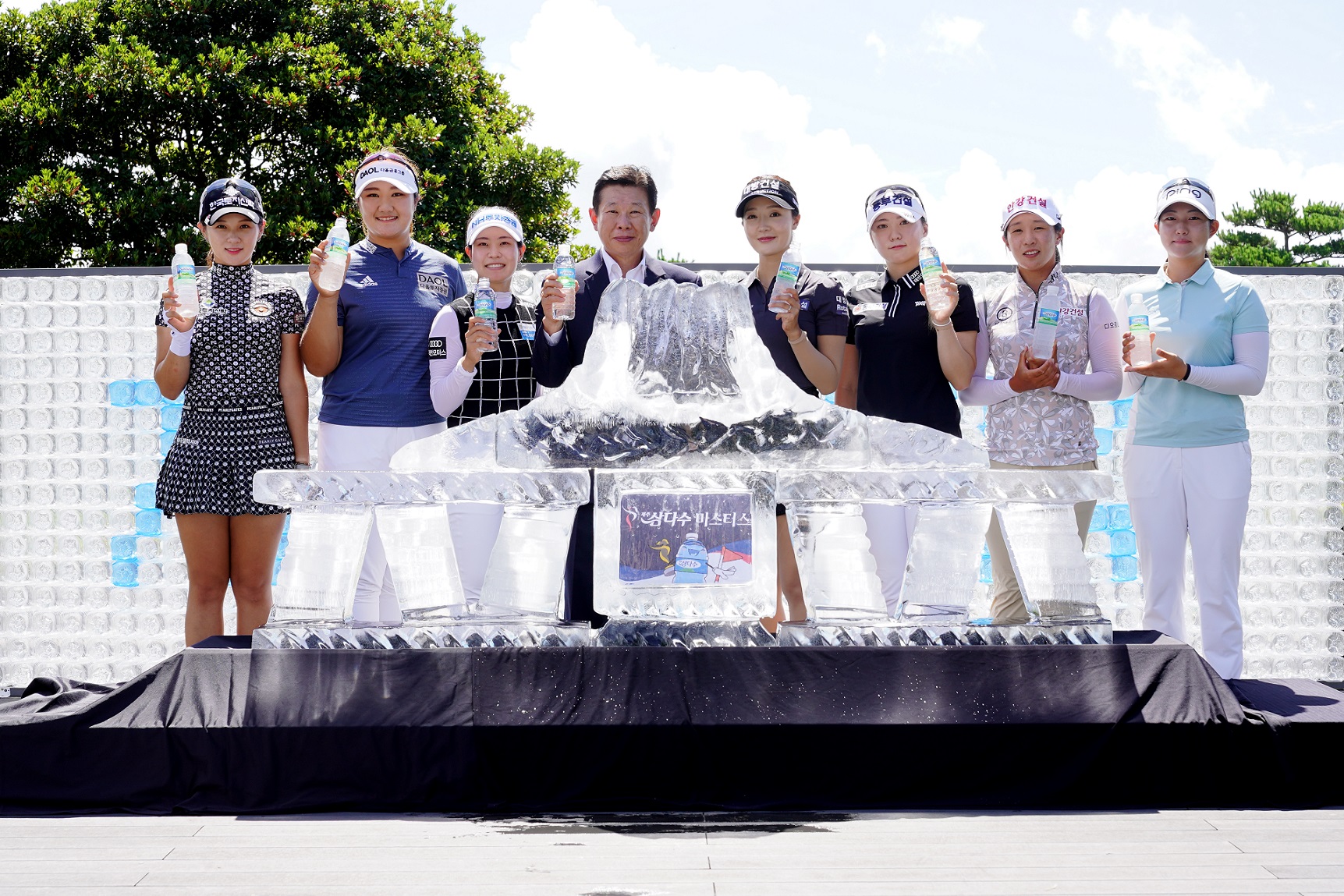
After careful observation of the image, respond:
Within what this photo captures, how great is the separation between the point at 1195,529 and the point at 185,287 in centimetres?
315

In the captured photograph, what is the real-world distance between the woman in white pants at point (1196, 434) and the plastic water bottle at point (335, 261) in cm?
239

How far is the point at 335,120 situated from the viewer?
39.5 feet

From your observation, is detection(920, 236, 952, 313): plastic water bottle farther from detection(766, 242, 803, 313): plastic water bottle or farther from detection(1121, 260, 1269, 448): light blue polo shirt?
detection(1121, 260, 1269, 448): light blue polo shirt

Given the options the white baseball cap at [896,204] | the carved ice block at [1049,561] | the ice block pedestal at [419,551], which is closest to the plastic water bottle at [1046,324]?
the white baseball cap at [896,204]

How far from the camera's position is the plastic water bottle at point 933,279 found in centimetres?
333

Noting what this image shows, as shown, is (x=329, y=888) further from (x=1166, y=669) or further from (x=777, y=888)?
(x=1166, y=669)

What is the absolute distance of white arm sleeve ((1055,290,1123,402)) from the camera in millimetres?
3592

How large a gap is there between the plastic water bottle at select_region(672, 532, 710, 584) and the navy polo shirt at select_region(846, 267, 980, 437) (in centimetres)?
105

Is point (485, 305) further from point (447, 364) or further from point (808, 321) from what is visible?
point (808, 321)

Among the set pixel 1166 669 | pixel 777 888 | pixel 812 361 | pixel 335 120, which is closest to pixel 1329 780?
pixel 1166 669

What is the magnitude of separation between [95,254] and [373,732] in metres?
10.1

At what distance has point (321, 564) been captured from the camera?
9.81 ft

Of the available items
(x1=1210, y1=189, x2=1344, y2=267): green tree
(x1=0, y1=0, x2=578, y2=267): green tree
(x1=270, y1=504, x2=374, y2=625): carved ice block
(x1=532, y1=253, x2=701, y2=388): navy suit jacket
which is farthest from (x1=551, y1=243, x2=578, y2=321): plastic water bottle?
(x1=1210, y1=189, x2=1344, y2=267): green tree

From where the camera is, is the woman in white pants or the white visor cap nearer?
the woman in white pants
